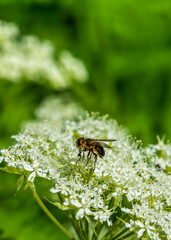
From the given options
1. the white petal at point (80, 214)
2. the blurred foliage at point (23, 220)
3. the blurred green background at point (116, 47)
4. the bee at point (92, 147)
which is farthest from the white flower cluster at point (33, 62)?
the white petal at point (80, 214)

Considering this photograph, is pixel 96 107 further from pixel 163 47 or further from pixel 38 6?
pixel 38 6

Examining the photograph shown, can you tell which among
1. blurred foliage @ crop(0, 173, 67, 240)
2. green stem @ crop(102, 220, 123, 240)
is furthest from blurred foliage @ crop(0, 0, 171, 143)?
green stem @ crop(102, 220, 123, 240)

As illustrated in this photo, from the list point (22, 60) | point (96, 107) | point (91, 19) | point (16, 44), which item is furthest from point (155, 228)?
point (91, 19)

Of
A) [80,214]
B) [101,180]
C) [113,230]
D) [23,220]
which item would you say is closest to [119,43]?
[23,220]

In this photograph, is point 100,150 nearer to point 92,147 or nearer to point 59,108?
point 92,147

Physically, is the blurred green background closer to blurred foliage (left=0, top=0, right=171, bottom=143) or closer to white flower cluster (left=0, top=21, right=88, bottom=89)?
blurred foliage (left=0, top=0, right=171, bottom=143)

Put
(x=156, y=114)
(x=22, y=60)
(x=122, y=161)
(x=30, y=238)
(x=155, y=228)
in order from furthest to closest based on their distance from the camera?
(x=156, y=114)
(x=22, y=60)
(x=30, y=238)
(x=122, y=161)
(x=155, y=228)

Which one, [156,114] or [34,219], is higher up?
[156,114]
